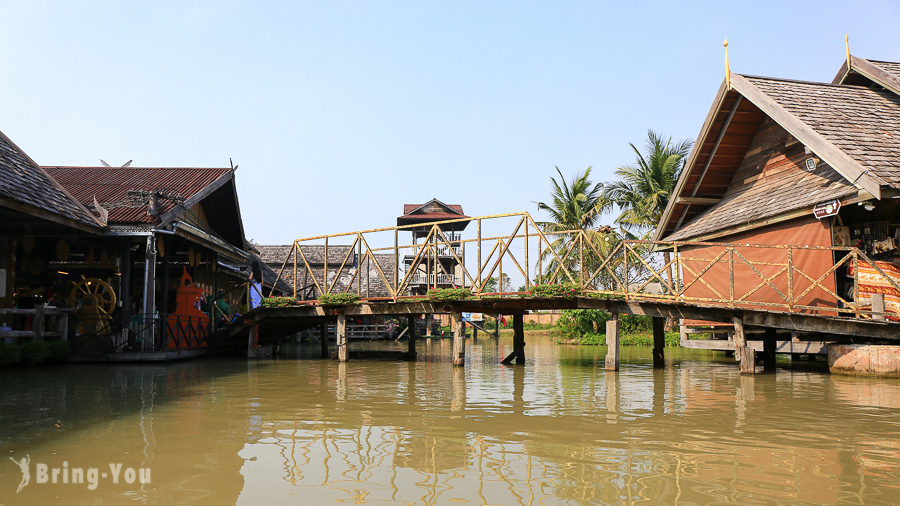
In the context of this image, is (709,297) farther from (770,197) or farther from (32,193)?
(32,193)

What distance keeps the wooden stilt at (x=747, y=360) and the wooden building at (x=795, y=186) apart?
87cm

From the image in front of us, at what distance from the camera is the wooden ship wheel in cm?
1570

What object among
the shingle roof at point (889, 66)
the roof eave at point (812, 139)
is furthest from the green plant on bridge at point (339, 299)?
the shingle roof at point (889, 66)

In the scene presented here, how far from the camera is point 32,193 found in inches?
505

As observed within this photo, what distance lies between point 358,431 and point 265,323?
13.5 meters

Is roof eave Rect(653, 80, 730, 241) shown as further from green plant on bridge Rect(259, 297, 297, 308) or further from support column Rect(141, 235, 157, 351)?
support column Rect(141, 235, 157, 351)

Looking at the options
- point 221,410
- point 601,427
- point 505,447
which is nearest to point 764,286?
point 601,427

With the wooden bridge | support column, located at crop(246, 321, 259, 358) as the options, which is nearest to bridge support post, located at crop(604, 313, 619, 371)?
the wooden bridge

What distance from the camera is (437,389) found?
10.4 metres

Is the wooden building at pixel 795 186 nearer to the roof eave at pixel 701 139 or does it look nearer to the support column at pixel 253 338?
the roof eave at pixel 701 139

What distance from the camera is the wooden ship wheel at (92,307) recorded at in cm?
1570

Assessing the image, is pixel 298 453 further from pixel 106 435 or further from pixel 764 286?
pixel 764 286

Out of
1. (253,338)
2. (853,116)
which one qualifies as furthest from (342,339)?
(853,116)
